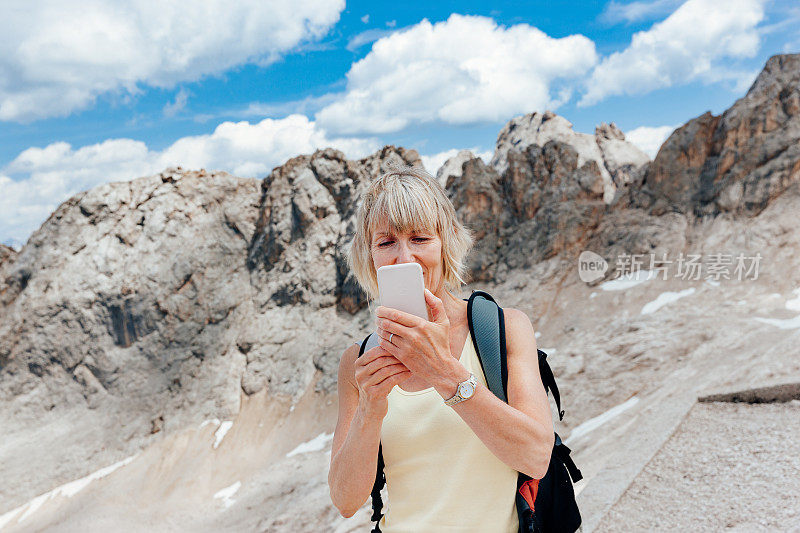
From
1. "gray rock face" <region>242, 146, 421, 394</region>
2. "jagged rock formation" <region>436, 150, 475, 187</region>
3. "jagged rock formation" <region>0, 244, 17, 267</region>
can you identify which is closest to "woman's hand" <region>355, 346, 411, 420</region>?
"gray rock face" <region>242, 146, 421, 394</region>

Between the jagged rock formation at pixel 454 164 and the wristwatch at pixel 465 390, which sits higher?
the jagged rock formation at pixel 454 164

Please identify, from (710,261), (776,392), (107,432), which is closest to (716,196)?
(710,261)

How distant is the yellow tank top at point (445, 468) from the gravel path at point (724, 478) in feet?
12.5

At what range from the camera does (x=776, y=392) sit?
744cm

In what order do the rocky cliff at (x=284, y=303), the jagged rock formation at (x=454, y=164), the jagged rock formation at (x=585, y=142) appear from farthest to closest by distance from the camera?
the jagged rock formation at (x=454, y=164)
the jagged rock formation at (x=585, y=142)
the rocky cliff at (x=284, y=303)

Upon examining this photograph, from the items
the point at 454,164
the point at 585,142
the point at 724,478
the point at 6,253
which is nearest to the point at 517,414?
the point at 724,478

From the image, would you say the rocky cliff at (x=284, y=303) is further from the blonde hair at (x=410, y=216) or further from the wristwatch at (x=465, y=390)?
the wristwatch at (x=465, y=390)

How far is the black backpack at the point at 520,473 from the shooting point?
6.70 ft

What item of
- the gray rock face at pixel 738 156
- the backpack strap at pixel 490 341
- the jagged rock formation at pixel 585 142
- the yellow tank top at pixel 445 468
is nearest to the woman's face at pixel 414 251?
the backpack strap at pixel 490 341

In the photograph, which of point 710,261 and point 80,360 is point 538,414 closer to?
point 710,261

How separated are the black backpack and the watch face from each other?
0.98ft

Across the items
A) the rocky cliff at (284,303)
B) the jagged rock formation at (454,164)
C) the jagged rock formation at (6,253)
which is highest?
the jagged rock formation at (454,164)

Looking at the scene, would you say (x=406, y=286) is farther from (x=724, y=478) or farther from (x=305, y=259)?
(x=305, y=259)

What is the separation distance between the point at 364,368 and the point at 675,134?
3539 centimetres
